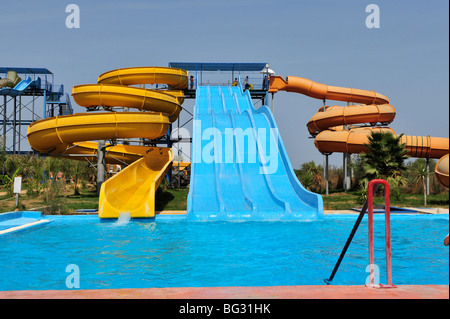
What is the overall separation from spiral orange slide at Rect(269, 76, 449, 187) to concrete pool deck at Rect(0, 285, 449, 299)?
17436 millimetres

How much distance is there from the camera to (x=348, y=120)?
75.3 feet

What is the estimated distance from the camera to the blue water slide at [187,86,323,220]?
11555mm

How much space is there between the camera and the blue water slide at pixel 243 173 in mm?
11555

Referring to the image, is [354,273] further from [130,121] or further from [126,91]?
[126,91]

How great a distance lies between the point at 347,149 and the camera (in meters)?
21.2

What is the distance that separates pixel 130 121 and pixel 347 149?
1117 cm

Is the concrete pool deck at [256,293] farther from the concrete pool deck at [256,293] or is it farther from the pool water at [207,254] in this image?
the pool water at [207,254]

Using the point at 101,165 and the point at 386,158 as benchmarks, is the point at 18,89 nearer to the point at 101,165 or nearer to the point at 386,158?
the point at 101,165

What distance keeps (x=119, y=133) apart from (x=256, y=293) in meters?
13.2

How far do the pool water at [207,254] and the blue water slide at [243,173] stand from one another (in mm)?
979

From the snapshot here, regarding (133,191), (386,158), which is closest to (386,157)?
(386,158)

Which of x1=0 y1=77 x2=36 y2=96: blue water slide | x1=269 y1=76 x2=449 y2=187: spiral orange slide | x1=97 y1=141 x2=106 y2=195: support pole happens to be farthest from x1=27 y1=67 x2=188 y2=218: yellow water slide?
x1=0 y1=77 x2=36 y2=96: blue water slide

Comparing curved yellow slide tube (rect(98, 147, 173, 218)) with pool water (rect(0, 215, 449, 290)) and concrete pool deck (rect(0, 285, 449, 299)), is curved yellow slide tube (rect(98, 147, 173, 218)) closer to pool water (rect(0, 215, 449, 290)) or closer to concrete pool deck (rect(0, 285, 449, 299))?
pool water (rect(0, 215, 449, 290))
